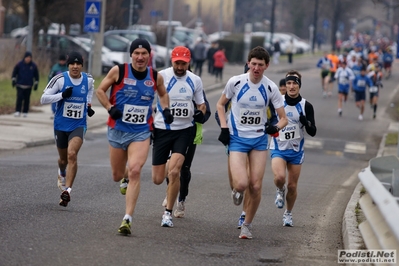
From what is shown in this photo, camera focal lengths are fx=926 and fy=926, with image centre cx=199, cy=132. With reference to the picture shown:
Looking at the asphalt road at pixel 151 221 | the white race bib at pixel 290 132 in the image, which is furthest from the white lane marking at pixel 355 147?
the white race bib at pixel 290 132

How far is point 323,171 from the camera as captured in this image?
703 inches

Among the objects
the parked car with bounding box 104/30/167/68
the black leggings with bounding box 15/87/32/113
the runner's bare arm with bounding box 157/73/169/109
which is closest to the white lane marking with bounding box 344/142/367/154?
the black leggings with bounding box 15/87/32/113

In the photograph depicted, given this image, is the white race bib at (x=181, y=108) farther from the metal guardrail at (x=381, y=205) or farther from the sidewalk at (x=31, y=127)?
the sidewalk at (x=31, y=127)

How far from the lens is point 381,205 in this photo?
260 inches

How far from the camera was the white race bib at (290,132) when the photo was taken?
34.4 feet

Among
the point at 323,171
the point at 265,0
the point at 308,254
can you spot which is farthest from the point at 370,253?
the point at 265,0

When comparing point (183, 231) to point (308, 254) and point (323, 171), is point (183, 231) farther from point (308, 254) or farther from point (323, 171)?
point (323, 171)

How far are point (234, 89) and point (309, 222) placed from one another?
257 centimetres

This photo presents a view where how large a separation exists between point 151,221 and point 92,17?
15699mm

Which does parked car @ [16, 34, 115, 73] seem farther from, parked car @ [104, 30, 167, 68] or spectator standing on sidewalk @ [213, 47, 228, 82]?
spectator standing on sidewalk @ [213, 47, 228, 82]

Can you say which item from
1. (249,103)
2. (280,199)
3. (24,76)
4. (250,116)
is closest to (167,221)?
(250,116)

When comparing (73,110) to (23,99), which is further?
(23,99)

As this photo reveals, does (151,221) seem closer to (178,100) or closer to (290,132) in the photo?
(178,100)

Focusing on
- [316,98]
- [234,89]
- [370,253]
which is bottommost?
[316,98]
